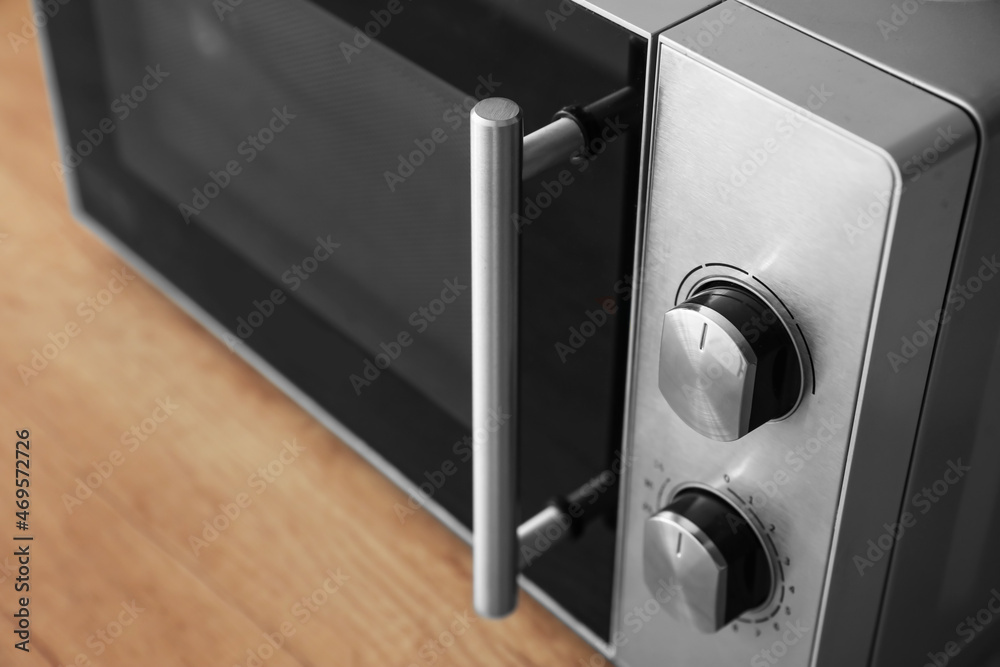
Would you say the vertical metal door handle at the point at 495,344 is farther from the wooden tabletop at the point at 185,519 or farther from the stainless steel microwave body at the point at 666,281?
the wooden tabletop at the point at 185,519

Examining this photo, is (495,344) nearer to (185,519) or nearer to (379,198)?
(379,198)

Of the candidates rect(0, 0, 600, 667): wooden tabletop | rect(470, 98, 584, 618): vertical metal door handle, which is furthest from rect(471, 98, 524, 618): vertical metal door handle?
rect(0, 0, 600, 667): wooden tabletop

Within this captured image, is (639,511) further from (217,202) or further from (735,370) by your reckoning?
(217,202)

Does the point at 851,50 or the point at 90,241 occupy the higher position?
the point at 851,50

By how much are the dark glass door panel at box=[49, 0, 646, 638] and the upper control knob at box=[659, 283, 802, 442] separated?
5 cm

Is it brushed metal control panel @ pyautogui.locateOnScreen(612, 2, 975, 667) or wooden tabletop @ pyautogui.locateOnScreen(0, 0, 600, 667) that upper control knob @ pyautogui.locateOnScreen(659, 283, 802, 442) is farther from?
wooden tabletop @ pyautogui.locateOnScreen(0, 0, 600, 667)

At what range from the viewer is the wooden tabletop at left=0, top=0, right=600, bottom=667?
0.62 meters

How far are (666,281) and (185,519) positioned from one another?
342mm

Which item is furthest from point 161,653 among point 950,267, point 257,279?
point 950,267

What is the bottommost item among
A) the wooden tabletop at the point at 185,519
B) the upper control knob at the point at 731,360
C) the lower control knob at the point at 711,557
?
the wooden tabletop at the point at 185,519

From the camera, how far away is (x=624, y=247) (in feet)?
1.49

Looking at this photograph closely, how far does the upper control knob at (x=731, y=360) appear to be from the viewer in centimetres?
40

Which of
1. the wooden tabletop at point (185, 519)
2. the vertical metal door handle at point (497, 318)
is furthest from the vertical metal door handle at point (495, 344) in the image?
the wooden tabletop at point (185, 519)

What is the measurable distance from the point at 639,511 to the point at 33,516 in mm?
341
